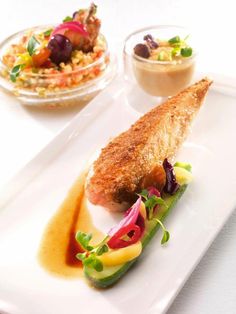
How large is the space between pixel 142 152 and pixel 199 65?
135cm

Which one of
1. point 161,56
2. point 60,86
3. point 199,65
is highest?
point 161,56

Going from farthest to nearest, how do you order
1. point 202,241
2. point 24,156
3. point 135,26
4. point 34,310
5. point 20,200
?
1. point 135,26
2. point 24,156
3. point 20,200
4. point 202,241
5. point 34,310

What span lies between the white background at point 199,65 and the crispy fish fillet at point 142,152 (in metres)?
0.42

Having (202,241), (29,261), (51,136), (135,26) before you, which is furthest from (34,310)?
(135,26)

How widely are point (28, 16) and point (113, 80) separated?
1409 mm

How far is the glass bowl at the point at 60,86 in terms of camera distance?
145 inches

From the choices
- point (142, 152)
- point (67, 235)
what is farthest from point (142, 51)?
point (67, 235)

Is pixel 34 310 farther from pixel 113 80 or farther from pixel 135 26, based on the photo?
pixel 135 26

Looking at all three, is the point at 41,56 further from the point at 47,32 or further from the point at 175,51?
the point at 175,51

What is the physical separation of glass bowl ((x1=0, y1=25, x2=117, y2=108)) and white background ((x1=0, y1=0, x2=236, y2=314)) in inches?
3.2

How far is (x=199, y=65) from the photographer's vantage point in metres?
4.10

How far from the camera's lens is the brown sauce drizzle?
2545mm

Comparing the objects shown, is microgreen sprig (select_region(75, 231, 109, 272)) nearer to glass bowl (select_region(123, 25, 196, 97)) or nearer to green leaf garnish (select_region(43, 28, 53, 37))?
glass bowl (select_region(123, 25, 196, 97))

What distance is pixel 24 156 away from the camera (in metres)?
3.34
